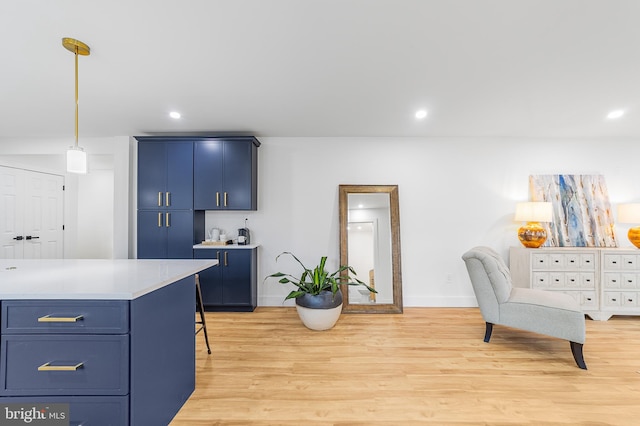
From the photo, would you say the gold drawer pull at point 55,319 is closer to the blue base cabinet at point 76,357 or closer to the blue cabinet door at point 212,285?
the blue base cabinet at point 76,357

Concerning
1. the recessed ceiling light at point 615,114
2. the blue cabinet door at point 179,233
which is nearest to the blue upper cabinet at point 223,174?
the blue cabinet door at point 179,233

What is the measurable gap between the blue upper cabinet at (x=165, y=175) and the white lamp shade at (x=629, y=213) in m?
5.65

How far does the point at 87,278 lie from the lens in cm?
151

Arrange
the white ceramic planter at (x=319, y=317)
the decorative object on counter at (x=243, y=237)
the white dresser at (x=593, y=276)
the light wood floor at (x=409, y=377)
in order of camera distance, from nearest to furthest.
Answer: the light wood floor at (x=409, y=377) < the white ceramic planter at (x=319, y=317) < the white dresser at (x=593, y=276) < the decorative object on counter at (x=243, y=237)

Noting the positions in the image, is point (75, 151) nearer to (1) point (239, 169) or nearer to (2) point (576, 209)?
(1) point (239, 169)

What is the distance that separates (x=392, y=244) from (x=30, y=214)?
5.81 meters

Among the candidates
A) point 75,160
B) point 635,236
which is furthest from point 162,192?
point 635,236

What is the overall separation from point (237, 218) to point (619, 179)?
5371mm

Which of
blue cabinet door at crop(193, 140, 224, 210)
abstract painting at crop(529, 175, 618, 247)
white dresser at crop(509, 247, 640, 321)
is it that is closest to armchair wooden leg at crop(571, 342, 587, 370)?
white dresser at crop(509, 247, 640, 321)

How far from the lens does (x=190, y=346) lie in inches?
73.2

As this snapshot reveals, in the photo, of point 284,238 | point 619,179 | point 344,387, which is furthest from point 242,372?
point 619,179

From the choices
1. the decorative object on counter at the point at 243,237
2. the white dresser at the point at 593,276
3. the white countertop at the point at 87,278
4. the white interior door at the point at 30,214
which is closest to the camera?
the white countertop at the point at 87,278

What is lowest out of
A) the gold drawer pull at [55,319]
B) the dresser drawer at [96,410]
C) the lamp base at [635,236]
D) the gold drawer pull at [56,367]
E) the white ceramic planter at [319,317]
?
the white ceramic planter at [319,317]

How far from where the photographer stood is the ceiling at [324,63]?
60.3 inches
